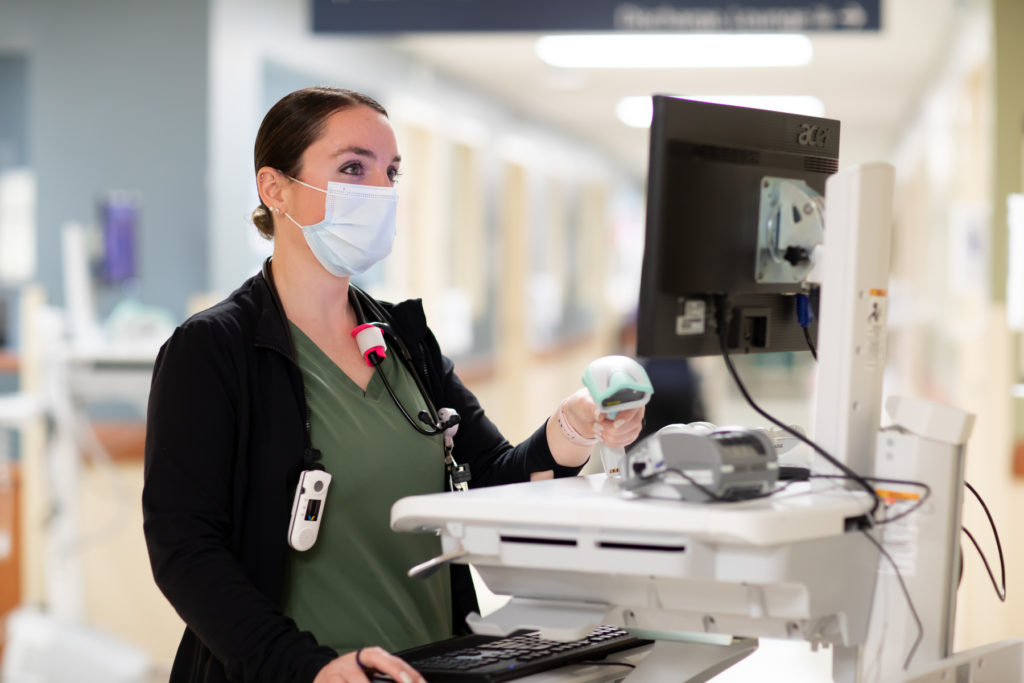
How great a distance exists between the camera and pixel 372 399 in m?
1.67

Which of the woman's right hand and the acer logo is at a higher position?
the acer logo

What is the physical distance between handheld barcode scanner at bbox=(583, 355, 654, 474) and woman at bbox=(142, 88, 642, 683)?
116 mm

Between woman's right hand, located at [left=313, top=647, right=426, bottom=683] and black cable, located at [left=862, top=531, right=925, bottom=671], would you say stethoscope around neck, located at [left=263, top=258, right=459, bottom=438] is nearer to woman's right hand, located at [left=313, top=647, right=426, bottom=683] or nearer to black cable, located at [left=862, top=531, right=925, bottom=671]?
woman's right hand, located at [left=313, top=647, right=426, bottom=683]

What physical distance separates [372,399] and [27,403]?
2831 millimetres

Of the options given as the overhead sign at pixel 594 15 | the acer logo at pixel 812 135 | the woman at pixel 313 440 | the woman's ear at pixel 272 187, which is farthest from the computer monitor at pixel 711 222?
the overhead sign at pixel 594 15

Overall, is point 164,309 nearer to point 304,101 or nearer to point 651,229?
point 304,101

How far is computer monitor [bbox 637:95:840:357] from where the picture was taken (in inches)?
51.8

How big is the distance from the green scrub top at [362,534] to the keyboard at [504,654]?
137 mm

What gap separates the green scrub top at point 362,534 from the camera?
1558mm

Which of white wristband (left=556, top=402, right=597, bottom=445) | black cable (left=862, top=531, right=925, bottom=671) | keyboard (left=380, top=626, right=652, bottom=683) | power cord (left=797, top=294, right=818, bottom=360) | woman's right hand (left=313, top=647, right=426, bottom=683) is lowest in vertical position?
keyboard (left=380, top=626, right=652, bottom=683)

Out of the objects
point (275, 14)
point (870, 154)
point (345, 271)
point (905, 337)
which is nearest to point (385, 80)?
point (275, 14)

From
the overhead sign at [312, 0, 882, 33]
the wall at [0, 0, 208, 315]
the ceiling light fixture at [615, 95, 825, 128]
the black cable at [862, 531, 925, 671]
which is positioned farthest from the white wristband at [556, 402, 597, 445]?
the ceiling light fixture at [615, 95, 825, 128]

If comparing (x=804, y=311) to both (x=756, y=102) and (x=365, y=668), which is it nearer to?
(x=365, y=668)

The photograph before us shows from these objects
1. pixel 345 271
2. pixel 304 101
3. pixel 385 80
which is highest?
pixel 385 80
